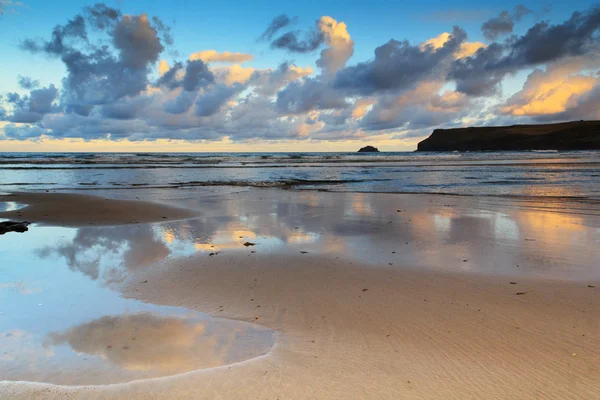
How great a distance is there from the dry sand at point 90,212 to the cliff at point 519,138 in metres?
157

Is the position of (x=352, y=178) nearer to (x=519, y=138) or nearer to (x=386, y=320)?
(x=386, y=320)

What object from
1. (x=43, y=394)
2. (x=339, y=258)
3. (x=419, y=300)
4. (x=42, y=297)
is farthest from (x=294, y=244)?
(x=43, y=394)

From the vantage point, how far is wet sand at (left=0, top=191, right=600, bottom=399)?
2879 mm

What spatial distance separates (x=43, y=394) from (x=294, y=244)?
5113mm

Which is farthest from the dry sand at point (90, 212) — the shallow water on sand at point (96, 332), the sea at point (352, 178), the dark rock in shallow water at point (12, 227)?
the sea at point (352, 178)

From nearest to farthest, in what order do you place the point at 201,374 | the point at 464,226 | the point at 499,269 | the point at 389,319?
the point at 201,374 → the point at 389,319 → the point at 499,269 → the point at 464,226

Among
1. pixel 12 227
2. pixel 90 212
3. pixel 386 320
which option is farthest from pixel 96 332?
pixel 90 212

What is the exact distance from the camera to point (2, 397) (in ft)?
9.06

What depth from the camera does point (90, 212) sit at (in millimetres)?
11891

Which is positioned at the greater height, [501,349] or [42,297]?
[42,297]

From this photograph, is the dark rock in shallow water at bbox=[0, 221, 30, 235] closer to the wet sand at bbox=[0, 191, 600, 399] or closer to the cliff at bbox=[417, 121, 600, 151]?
the wet sand at bbox=[0, 191, 600, 399]

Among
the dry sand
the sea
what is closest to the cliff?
the sea

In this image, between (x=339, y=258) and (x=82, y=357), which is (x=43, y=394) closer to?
(x=82, y=357)

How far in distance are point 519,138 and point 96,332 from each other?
180236mm
